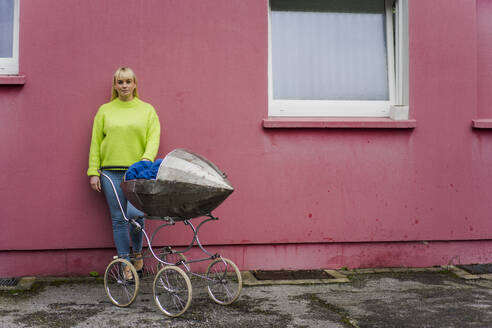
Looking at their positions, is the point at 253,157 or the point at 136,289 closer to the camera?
the point at 136,289

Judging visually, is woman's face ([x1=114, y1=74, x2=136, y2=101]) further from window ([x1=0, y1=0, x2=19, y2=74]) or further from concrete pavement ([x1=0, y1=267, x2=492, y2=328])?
concrete pavement ([x1=0, y1=267, x2=492, y2=328])

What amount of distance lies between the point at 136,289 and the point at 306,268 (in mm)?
2157

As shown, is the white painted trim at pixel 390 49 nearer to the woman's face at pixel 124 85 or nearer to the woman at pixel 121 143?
the woman at pixel 121 143

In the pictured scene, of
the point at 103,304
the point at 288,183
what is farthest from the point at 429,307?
the point at 103,304

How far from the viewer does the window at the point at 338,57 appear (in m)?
6.23

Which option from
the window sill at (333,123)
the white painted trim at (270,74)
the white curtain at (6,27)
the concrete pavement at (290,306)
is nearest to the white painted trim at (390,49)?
the window sill at (333,123)

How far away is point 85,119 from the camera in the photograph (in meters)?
5.67

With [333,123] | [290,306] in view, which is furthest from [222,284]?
[333,123]

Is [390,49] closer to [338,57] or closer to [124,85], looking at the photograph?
[338,57]

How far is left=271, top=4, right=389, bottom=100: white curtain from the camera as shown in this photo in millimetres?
6277

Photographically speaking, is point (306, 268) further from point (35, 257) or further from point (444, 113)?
point (35, 257)

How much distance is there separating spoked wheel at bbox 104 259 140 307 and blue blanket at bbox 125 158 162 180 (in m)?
0.73

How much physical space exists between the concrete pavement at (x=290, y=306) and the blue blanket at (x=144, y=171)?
1.06 meters

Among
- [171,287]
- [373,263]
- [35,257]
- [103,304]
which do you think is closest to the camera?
[171,287]
